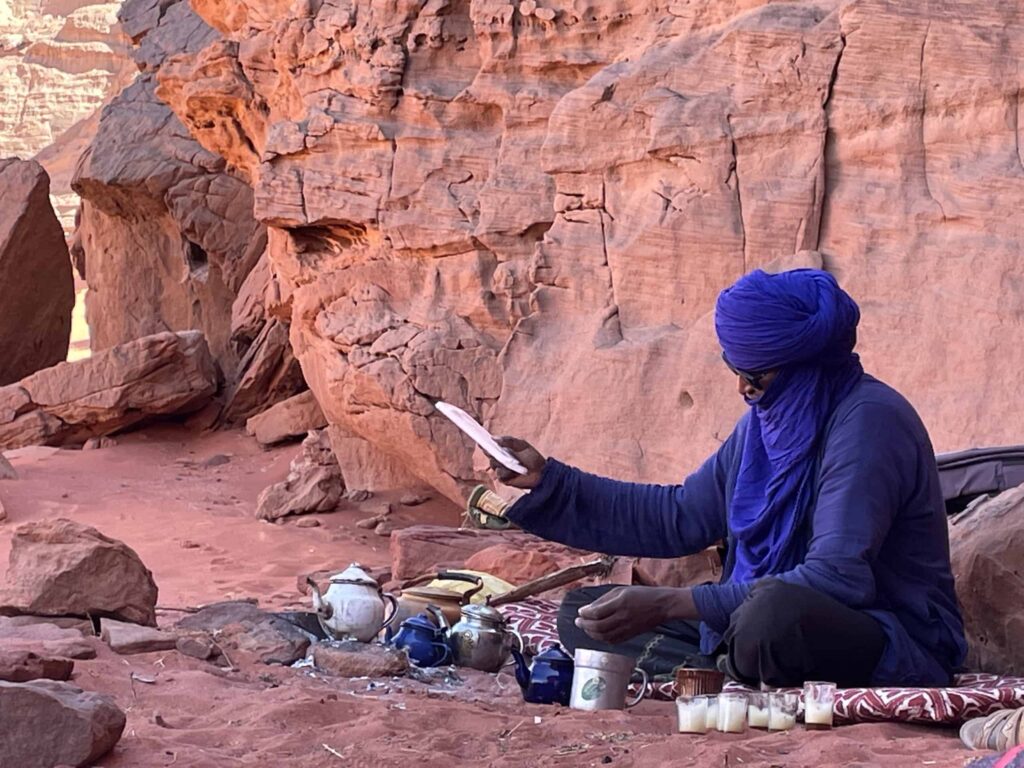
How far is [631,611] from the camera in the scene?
309 centimetres

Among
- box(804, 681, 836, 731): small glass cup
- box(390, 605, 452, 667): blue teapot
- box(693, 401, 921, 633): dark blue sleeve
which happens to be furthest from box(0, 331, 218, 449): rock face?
box(804, 681, 836, 731): small glass cup

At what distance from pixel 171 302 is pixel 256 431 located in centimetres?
453

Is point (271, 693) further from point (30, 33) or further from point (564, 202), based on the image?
point (30, 33)

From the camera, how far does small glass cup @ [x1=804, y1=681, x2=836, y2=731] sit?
2.94 meters

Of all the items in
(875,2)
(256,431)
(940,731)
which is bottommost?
(256,431)

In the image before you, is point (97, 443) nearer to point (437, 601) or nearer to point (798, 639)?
point (437, 601)

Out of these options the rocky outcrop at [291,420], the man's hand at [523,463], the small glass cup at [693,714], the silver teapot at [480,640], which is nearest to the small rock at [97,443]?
the rocky outcrop at [291,420]

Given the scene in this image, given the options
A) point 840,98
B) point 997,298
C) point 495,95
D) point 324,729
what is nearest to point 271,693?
point 324,729

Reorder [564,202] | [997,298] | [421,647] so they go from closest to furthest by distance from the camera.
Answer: [421,647] → [997,298] → [564,202]

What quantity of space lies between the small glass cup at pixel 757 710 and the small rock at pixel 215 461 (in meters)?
8.71

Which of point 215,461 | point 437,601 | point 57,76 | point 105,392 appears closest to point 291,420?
point 215,461

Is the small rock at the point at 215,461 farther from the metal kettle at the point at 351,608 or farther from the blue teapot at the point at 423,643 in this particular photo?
the blue teapot at the point at 423,643

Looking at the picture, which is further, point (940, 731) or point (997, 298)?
point (997, 298)

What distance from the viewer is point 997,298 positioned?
5.87m
